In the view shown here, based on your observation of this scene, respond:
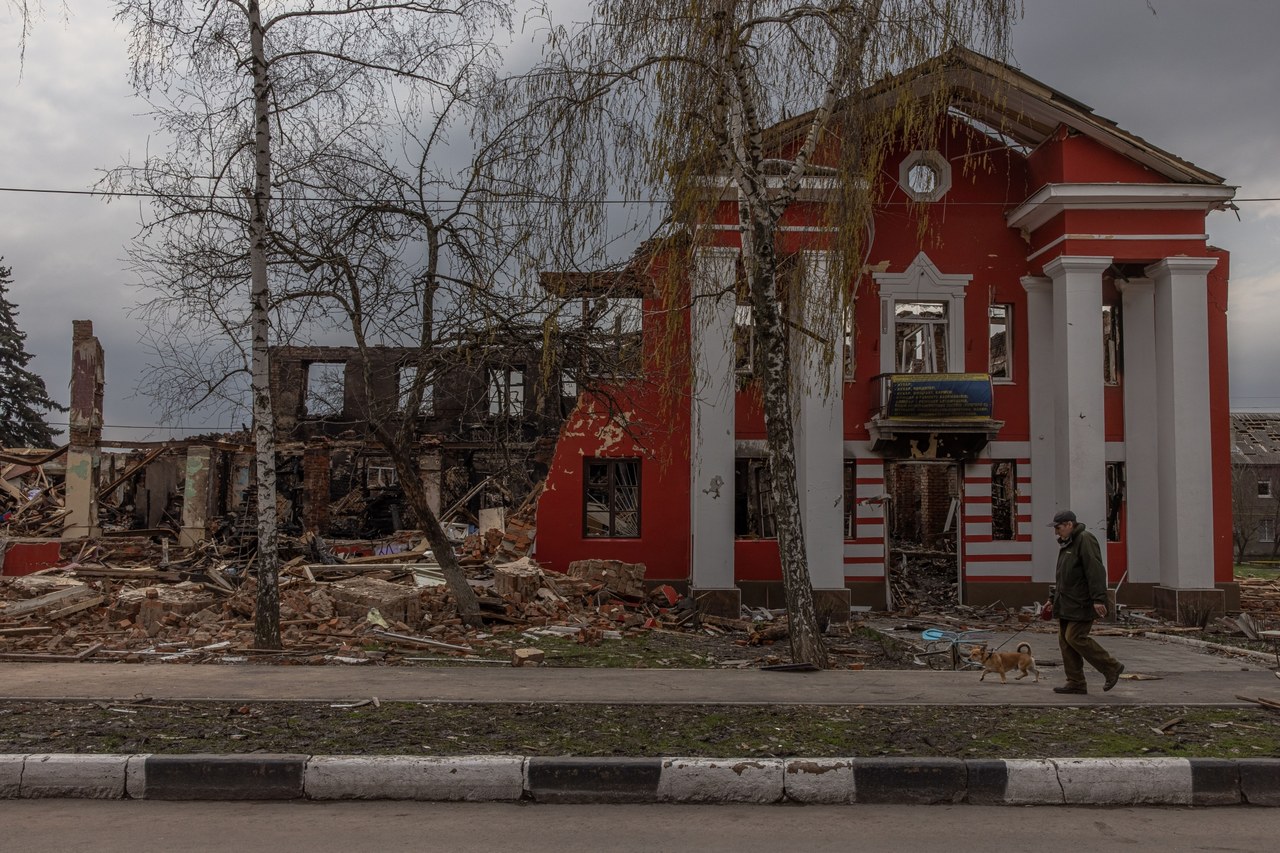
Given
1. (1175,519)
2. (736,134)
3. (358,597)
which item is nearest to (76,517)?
(358,597)

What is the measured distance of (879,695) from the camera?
8.60 metres

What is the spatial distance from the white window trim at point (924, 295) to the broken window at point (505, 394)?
28.4ft

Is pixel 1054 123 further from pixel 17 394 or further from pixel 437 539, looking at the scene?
pixel 17 394

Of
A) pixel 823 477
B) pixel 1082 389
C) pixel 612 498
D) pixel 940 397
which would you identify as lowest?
pixel 612 498

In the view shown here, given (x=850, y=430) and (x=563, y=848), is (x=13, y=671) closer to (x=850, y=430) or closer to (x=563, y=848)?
(x=563, y=848)

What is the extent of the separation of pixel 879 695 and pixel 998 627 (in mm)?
9419

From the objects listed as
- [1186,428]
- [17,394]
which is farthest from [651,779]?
[17,394]

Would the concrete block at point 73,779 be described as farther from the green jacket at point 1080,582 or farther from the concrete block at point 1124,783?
the green jacket at point 1080,582

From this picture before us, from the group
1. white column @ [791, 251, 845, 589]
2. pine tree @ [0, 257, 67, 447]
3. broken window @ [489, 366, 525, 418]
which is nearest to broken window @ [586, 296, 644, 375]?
broken window @ [489, 366, 525, 418]

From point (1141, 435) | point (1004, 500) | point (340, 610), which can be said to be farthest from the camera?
point (1004, 500)

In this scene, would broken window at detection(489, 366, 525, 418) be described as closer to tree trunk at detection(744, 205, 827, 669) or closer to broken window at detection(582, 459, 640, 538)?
tree trunk at detection(744, 205, 827, 669)

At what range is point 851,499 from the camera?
63.8ft

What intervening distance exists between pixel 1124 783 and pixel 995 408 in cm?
1430

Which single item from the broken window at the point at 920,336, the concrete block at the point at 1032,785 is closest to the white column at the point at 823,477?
the broken window at the point at 920,336
